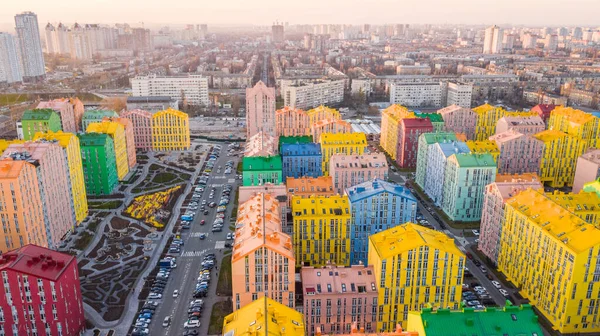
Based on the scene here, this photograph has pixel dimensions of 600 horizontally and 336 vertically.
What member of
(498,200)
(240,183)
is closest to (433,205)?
(498,200)

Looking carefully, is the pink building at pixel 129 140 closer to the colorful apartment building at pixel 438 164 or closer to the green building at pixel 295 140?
the green building at pixel 295 140

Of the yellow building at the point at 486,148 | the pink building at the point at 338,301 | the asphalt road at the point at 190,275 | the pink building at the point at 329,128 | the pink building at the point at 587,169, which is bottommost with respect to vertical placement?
the asphalt road at the point at 190,275

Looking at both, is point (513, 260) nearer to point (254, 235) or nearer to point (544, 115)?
point (254, 235)

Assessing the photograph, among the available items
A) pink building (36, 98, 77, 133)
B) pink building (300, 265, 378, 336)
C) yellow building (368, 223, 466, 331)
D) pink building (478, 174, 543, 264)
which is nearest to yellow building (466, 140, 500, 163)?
pink building (478, 174, 543, 264)

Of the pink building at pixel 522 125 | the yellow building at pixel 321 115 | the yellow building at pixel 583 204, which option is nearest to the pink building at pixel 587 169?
the yellow building at pixel 583 204

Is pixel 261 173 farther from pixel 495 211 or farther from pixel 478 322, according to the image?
pixel 478 322

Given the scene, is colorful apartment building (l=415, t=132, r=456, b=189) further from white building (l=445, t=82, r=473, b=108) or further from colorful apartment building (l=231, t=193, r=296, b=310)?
white building (l=445, t=82, r=473, b=108)
